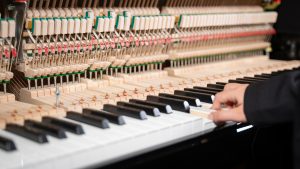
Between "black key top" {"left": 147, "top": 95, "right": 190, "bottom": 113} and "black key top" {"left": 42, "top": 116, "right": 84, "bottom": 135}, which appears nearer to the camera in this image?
"black key top" {"left": 42, "top": 116, "right": 84, "bottom": 135}

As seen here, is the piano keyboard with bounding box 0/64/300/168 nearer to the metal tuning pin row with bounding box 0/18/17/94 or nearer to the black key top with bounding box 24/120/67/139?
the black key top with bounding box 24/120/67/139

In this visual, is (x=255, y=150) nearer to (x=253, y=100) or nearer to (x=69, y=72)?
(x=253, y=100)

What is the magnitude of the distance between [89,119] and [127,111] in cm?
24

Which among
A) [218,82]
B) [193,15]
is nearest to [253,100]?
[218,82]

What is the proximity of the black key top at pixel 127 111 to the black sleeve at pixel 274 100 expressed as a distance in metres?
0.52

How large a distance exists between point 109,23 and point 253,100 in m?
1.25

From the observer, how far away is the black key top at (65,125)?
190 cm

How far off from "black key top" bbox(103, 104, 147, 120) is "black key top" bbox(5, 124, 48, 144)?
0.52 m

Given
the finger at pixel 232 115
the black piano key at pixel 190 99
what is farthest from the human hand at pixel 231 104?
the black piano key at pixel 190 99

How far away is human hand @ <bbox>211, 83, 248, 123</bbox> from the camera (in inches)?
82.7

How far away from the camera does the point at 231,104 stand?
2.37 metres

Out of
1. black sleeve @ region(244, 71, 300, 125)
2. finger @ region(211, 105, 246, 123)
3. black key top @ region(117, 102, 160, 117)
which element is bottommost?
black key top @ region(117, 102, 160, 117)

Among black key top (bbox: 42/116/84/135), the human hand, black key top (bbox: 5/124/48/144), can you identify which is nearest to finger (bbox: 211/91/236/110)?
the human hand

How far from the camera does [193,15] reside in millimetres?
3586
